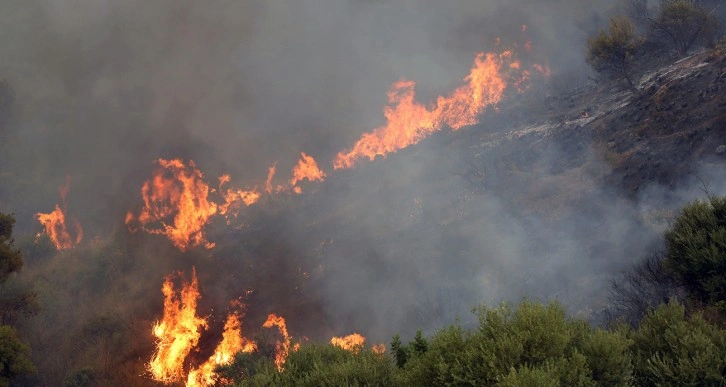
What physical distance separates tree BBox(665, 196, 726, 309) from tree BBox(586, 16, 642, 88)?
2400 cm

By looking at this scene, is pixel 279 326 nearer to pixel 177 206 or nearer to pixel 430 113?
pixel 177 206

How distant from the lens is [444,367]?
10172 mm

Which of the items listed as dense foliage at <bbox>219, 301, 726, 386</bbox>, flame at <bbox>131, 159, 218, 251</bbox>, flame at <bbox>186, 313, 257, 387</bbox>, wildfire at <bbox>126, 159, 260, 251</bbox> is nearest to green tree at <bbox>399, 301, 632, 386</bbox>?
dense foliage at <bbox>219, 301, 726, 386</bbox>

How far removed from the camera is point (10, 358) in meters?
19.3

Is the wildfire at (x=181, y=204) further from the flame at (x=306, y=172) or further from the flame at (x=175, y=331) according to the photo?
the flame at (x=175, y=331)

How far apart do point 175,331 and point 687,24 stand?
1794 inches

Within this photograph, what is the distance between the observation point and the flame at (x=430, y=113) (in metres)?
47.2

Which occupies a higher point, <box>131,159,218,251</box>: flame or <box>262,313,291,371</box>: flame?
<box>131,159,218,251</box>: flame

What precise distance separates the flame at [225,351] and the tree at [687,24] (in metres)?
40.2

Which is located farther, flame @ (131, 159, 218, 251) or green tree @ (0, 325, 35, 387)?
flame @ (131, 159, 218, 251)

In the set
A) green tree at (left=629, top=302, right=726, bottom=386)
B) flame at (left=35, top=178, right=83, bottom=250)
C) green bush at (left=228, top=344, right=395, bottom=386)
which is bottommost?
green tree at (left=629, top=302, right=726, bottom=386)

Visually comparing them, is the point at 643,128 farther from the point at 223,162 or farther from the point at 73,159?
the point at 73,159

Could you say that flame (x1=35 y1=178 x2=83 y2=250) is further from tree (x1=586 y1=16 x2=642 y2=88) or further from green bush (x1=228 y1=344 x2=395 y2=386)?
tree (x1=586 y1=16 x2=642 y2=88)

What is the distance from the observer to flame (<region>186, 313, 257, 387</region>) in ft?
79.8
